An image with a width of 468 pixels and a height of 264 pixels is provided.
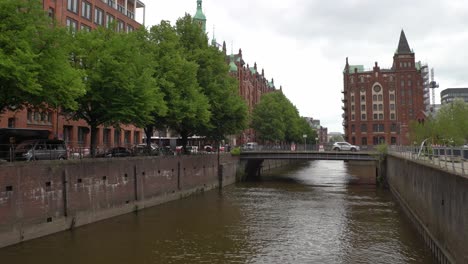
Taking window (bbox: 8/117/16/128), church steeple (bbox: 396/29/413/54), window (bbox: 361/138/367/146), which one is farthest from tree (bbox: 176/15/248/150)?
church steeple (bbox: 396/29/413/54)

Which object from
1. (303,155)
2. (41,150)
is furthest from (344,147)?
(41,150)

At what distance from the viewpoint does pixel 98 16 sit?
56469 millimetres

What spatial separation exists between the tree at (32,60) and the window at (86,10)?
3029cm

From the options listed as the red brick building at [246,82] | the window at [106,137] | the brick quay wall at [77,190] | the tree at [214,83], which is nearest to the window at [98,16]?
the window at [106,137]

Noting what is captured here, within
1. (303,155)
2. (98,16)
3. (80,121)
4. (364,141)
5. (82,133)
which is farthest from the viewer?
(364,141)

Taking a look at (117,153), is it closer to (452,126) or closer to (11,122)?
(11,122)

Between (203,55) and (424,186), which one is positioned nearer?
(424,186)

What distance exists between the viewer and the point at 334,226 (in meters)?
27.3

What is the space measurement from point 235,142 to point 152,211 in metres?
69.4

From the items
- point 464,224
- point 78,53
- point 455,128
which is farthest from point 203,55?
point 455,128

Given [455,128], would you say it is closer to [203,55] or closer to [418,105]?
[203,55]

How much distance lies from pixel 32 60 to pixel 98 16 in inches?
1504

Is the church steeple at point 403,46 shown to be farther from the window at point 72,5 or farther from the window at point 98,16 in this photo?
the window at point 72,5

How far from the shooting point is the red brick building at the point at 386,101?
122375mm
